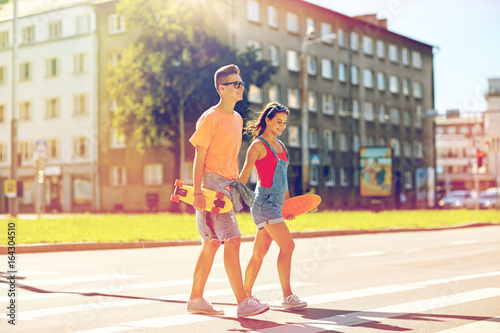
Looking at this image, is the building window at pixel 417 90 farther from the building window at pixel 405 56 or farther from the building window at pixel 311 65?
the building window at pixel 311 65

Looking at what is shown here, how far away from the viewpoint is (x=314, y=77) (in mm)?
55062

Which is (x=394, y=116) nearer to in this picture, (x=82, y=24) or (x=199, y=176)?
(x=82, y=24)

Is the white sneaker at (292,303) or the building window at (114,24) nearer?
the white sneaker at (292,303)

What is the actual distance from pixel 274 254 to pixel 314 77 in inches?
1667

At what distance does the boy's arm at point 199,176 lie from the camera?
6.07m

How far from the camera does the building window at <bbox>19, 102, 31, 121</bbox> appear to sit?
54.2 metres

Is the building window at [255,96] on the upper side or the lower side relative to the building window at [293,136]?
upper

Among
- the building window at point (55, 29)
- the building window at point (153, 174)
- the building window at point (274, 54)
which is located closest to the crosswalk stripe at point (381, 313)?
the building window at point (153, 174)

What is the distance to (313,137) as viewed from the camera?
180 ft

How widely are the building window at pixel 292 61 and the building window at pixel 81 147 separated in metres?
14.6

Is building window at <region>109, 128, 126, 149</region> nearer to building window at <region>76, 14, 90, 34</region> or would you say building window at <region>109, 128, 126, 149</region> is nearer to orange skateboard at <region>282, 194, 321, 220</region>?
building window at <region>76, 14, 90, 34</region>

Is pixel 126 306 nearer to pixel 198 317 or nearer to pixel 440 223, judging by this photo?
pixel 198 317

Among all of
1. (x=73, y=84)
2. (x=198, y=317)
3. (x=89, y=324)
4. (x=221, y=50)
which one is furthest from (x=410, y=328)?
(x=73, y=84)

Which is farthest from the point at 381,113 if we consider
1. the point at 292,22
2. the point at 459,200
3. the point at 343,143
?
the point at 292,22
